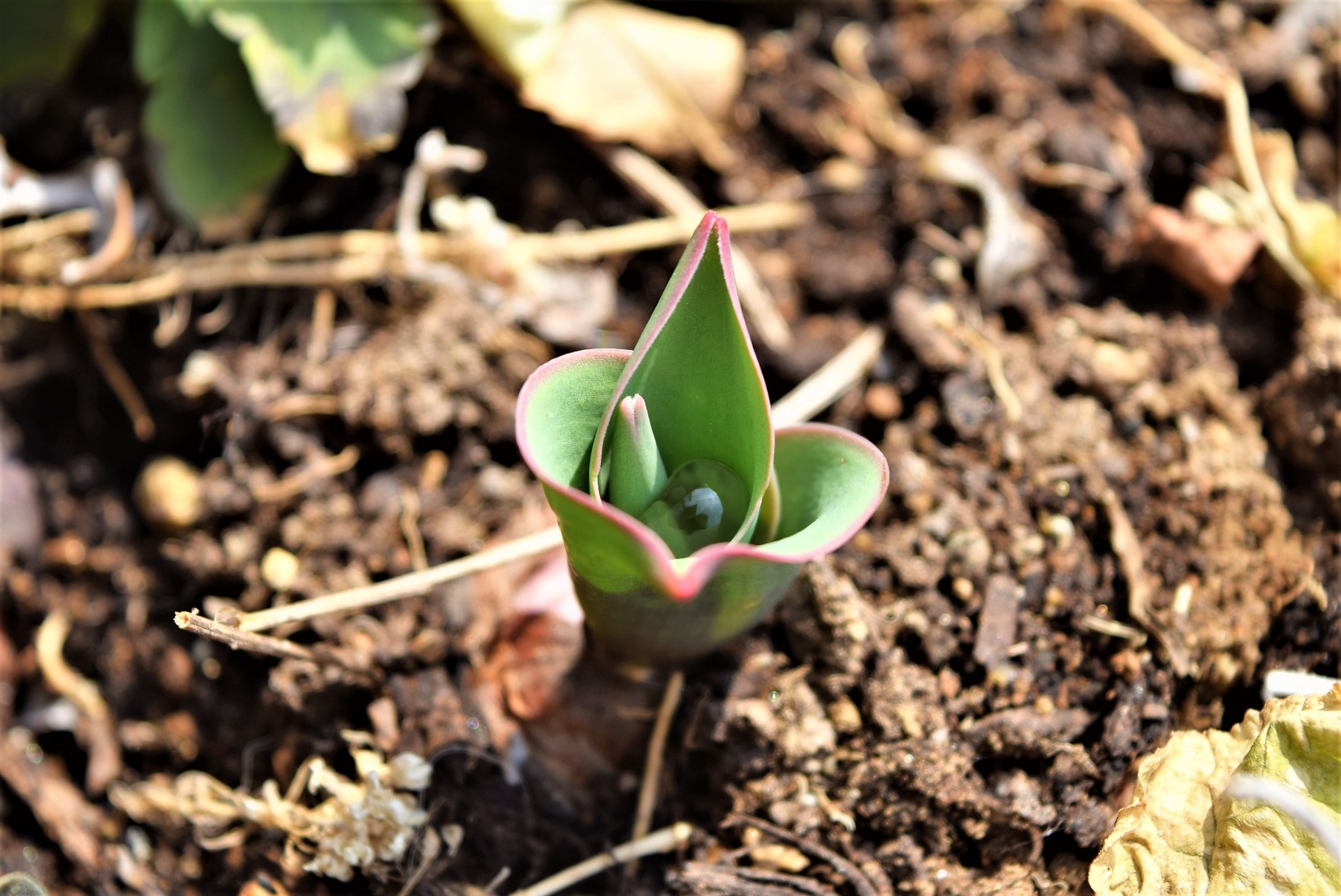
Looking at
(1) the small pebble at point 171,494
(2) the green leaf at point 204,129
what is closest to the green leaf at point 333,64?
(2) the green leaf at point 204,129

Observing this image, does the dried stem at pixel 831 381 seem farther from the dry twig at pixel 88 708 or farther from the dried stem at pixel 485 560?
the dry twig at pixel 88 708

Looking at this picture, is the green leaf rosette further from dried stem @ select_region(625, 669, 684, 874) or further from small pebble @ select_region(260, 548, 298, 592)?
small pebble @ select_region(260, 548, 298, 592)

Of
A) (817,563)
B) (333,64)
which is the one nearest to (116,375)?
(333,64)

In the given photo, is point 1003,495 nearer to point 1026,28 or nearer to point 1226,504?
point 1226,504

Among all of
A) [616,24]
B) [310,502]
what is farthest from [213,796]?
[616,24]

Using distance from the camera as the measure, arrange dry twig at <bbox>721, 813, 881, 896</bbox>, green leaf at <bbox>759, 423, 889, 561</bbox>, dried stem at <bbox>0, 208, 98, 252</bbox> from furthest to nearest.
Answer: dried stem at <bbox>0, 208, 98, 252</bbox> < dry twig at <bbox>721, 813, 881, 896</bbox> < green leaf at <bbox>759, 423, 889, 561</bbox>

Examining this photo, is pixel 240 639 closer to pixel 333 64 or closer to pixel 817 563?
pixel 817 563

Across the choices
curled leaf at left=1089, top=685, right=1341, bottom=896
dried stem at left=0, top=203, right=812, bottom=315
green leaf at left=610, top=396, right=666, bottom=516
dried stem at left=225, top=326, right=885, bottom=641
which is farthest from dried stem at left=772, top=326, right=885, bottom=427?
curled leaf at left=1089, top=685, right=1341, bottom=896
